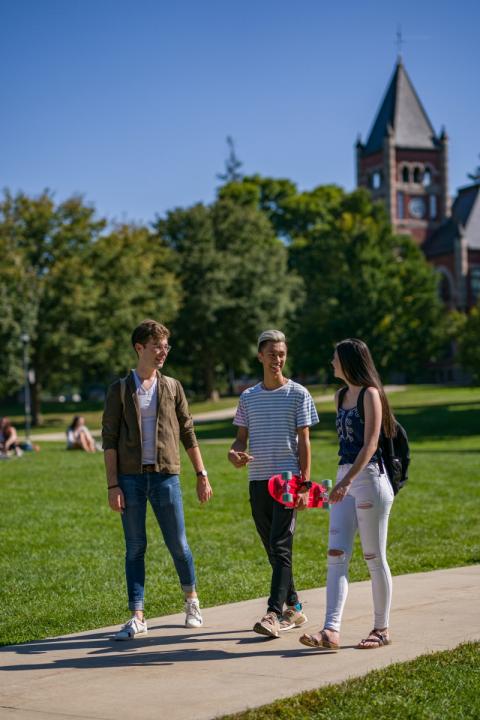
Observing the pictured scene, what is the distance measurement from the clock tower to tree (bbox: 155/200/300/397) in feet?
98.5

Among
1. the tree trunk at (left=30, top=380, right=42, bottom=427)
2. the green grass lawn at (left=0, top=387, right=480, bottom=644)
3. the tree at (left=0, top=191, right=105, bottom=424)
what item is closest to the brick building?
the tree at (left=0, top=191, right=105, bottom=424)

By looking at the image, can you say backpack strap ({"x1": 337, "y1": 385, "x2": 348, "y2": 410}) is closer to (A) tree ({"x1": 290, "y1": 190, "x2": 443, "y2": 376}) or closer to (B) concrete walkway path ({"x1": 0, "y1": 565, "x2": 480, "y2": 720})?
(B) concrete walkway path ({"x1": 0, "y1": 565, "x2": 480, "y2": 720})

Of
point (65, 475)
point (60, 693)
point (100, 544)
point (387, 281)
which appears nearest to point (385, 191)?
point (387, 281)

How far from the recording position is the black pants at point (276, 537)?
7.02 metres

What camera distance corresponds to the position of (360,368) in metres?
6.56

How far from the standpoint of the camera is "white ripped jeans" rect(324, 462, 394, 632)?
6531 millimetres

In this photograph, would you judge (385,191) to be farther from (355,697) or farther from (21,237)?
(355,697)

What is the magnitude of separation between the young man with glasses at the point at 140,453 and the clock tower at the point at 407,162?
84.0 m

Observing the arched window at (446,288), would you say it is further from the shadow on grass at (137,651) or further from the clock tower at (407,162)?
the shadow on grass at (137,651)

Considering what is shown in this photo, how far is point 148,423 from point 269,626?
5.04ft

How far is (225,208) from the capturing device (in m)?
63.7

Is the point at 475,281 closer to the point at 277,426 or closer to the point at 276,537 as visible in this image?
the point at 277,426

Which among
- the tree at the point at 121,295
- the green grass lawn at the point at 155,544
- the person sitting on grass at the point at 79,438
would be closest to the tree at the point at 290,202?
the tree at the point at 121,295

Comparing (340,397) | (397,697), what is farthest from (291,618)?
(397,697)
